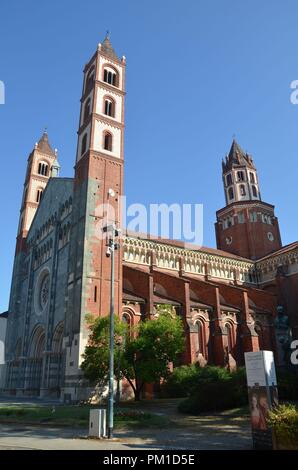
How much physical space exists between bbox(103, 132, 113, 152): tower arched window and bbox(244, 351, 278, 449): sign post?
100.0 feet

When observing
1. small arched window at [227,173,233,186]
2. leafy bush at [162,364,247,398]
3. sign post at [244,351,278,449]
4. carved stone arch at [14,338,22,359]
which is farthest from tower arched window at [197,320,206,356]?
small arched window at [227,173,233,186]

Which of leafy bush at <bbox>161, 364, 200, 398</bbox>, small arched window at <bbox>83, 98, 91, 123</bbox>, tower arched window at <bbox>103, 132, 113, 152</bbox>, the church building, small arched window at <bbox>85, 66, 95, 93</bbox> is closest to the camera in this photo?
leafy bush at <bbox>161, 364, 200, 398</bbox>

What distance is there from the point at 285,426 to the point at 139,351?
17236mm

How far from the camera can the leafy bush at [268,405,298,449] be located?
967cm

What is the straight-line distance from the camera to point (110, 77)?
141 feet

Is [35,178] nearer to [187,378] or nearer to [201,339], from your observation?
[201,339]

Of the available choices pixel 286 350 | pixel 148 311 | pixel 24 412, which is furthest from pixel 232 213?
pixel 24 412

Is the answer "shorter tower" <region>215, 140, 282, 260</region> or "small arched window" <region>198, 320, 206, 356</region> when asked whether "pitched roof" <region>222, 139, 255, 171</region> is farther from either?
"small arched window" <region>198, 320, 206, 356</region>

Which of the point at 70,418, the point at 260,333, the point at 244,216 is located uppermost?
the point at 244,216

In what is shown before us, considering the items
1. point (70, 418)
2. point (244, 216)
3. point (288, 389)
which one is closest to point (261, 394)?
point (70, 418)

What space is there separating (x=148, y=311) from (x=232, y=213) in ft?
109

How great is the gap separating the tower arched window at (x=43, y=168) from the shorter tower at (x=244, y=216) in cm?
2923

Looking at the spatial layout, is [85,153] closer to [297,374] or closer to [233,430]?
[297,374]

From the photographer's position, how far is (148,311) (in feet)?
111
